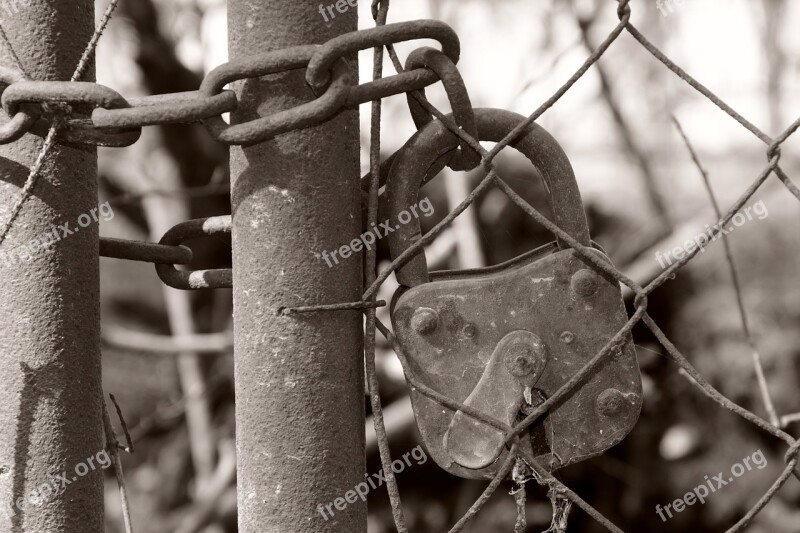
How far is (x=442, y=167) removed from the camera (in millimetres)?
858

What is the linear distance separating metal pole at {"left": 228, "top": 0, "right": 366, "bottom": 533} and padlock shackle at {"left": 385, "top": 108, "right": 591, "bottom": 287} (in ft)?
0.19

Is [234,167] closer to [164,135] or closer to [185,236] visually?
[185,236]

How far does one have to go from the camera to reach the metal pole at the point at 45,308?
2.70 ft

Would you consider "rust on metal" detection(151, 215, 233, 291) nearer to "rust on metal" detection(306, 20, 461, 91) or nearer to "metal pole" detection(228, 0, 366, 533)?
"metal pole" detection(228, 0, 366, 533)

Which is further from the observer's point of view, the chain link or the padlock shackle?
the padlock shackle

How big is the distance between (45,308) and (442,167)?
0.44m

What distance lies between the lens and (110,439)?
3.07 feet

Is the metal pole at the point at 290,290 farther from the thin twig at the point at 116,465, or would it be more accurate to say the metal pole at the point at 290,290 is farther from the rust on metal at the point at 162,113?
the thin twig at the point at 116,465

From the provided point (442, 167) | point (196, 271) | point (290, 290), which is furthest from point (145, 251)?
point (442, 167)

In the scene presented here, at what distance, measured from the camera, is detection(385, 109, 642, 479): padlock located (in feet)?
2.70

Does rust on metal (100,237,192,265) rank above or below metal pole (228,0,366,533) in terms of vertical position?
above

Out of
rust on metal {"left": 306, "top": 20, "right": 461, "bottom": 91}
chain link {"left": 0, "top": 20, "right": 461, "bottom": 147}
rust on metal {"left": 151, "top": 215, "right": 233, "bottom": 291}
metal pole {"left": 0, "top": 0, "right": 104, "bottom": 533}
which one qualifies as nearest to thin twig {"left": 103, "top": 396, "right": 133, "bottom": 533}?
metal pole {"left": 0, "top": 0, "right": 104, "bottom": 533}

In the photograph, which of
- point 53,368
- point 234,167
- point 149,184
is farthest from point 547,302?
point 149,184

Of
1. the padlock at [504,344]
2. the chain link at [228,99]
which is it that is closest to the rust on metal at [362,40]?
the chain link at [228,99]
